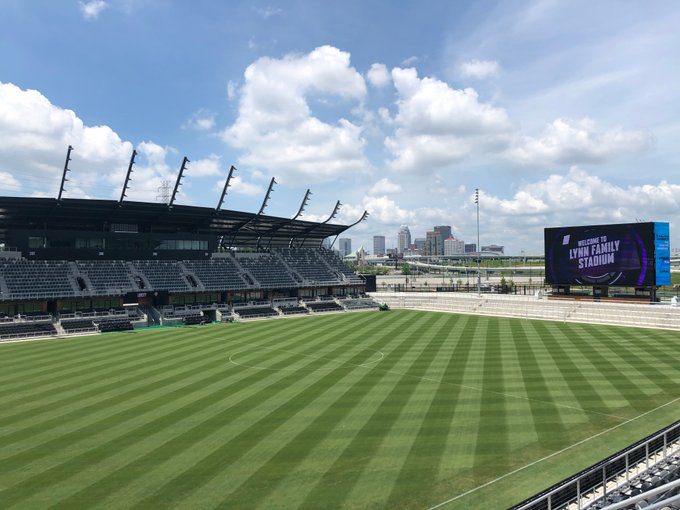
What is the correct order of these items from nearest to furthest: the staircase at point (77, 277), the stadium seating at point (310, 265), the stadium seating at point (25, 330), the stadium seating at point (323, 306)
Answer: the stadium seating at point (25, 330) < the staircase at point (77, 277) < the stadium seating at point (323, 306) < the stadium seating at point (310, 265)

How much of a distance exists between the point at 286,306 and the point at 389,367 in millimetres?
42419

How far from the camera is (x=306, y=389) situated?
25.5 meters

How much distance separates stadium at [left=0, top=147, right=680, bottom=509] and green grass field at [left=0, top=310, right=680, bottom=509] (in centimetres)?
11

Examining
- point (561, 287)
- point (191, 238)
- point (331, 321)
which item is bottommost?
point (331, 321)

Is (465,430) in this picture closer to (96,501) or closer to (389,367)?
(389,367)

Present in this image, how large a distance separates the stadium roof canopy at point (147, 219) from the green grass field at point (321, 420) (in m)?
25.7

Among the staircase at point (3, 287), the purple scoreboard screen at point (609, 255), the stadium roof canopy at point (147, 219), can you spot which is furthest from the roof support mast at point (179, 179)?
the purple scoreboard screen at point (609, 255)

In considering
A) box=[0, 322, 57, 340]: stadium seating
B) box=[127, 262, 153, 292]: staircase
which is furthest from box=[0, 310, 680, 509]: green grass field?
box=[127, 262, 153, 292]: staircase

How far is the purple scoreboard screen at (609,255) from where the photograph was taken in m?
51.3

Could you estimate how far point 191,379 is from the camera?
28.1 m

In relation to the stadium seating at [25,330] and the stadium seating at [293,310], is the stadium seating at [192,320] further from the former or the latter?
the stadium seating at [25,330]

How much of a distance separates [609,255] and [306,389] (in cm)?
4717

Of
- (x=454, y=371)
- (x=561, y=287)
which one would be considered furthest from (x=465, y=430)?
(x=561, y=287)

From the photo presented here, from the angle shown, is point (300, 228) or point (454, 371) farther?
point (300, 228)
